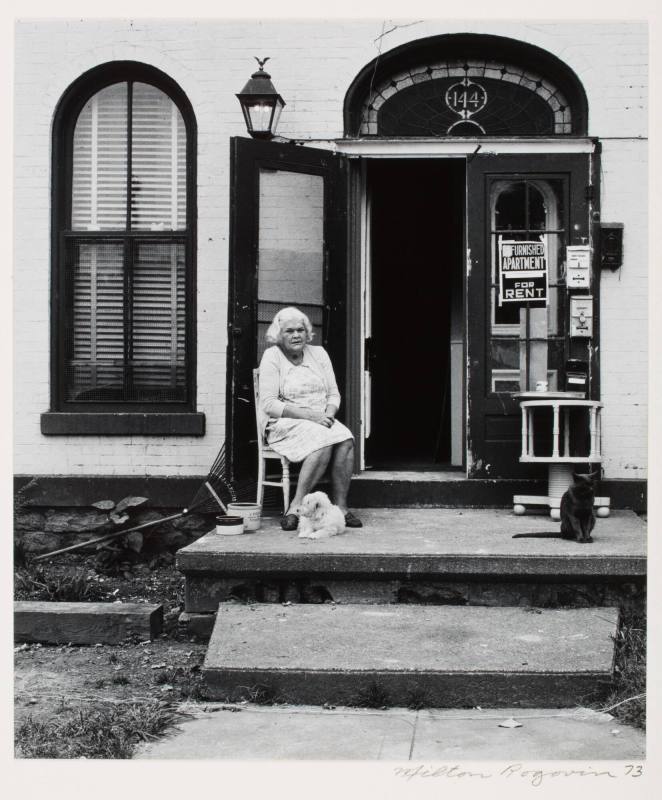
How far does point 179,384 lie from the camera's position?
727 centimetres

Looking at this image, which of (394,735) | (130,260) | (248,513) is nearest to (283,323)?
(248,513)

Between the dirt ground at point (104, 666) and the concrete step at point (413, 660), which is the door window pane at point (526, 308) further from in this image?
the dirt ground at point (104, 666)

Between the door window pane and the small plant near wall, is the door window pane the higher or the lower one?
the higher one

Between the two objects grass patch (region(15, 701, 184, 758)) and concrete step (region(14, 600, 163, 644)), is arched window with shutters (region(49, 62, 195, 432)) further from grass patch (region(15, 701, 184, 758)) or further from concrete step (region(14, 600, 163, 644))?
grass patch (region(15, 701, 184, 758))

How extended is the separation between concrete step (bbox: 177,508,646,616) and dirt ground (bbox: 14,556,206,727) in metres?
0.35

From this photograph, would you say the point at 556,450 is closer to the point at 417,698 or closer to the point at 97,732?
the point at 417,698

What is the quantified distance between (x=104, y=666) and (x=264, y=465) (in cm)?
183

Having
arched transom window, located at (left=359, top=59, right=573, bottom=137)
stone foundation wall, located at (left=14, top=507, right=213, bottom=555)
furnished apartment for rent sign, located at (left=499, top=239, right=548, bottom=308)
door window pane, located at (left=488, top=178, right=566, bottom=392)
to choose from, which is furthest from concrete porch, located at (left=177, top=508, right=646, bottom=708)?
arched transom window, located at (left=359, top=59, right=573, bottom=137)

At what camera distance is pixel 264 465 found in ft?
21.4

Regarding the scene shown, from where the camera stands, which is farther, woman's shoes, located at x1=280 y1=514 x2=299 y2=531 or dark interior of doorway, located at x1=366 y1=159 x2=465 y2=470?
dark interior of doorway, located at x1=366 y1=159 x2=465 y2=470

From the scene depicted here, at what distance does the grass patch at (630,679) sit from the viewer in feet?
13.8

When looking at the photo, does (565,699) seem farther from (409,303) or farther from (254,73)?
(409,303)

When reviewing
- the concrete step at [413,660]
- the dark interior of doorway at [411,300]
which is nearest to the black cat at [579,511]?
the concrete step at [413,660]

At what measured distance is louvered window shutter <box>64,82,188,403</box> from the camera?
23.8 ft
